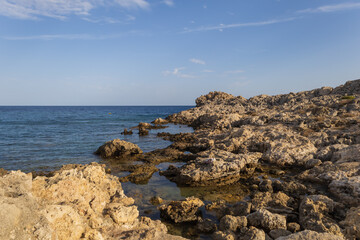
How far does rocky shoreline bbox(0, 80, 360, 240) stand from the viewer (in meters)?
5.27

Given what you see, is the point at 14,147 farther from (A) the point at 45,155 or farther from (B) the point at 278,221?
(B) the point at 278,221

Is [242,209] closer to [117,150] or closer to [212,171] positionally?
[212,171]

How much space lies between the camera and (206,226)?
27.3 ft

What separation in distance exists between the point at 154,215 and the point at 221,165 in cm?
570

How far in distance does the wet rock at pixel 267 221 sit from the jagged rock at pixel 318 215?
0.89m

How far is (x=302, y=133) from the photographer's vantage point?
2019 centimetres

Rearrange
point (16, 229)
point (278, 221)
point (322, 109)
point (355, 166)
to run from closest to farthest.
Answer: point (16, 229) < point (278, 221) < point (355, 166) < point (322, 109)

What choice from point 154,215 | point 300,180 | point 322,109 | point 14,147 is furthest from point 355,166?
point 14,147

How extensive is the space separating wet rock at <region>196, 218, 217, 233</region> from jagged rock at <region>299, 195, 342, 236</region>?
10.5 ft

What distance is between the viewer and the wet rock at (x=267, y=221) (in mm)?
7734

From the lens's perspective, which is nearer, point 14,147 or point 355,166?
point 355,166

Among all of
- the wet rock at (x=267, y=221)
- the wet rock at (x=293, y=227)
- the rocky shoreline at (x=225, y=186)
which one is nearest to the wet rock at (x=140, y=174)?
the rocky shoreline at (x=225, y=186)

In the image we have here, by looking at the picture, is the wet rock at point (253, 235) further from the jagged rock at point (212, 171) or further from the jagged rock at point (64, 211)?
the jagged rock at point (212, 171)

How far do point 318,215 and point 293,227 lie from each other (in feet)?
3.47
